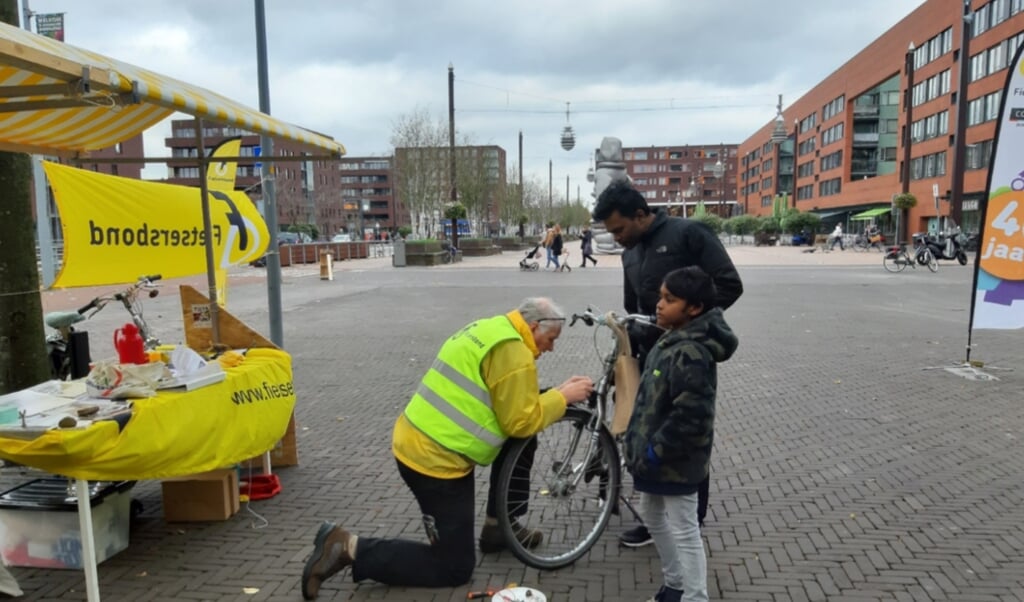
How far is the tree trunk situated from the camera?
4262mm

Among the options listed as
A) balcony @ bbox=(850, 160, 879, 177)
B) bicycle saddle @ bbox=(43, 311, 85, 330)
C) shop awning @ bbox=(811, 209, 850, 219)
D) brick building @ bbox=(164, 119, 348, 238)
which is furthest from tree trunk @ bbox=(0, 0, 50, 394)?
shop awning @ bbox=(811, 209, 850, 219)

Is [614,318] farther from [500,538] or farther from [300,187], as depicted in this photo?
[300,187]

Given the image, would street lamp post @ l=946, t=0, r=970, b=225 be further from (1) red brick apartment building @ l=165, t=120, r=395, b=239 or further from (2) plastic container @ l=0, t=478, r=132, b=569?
(2) plastic container @ l=0, t=478, r=132, b=569

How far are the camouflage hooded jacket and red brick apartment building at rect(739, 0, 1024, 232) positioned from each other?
30.0m

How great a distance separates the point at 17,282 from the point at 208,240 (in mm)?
1139

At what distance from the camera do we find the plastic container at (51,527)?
11.2ft

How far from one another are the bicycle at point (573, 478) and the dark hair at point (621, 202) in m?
0.51

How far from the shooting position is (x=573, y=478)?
3600mm

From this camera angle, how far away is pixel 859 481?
179 inches

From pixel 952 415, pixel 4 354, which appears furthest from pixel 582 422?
pixel 952 415

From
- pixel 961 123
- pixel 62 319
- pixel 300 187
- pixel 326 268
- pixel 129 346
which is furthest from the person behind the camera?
pixel 300 187

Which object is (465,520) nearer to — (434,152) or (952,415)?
(952,415)

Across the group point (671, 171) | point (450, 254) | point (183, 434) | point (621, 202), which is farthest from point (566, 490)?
point (671, 171)

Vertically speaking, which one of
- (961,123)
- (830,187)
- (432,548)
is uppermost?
(961,123)
